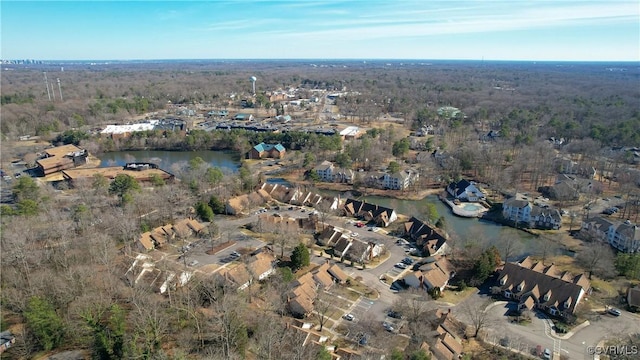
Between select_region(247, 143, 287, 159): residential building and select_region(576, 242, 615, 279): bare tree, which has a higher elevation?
select_region(247, 143, 287, 159): residential building

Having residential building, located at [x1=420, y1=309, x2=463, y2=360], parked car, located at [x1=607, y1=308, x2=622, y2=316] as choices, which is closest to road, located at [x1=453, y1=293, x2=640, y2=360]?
parked car, located at [x1=607, y1=308, x2=622, y2=316]

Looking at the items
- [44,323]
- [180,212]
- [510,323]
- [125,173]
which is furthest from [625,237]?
[125,173]

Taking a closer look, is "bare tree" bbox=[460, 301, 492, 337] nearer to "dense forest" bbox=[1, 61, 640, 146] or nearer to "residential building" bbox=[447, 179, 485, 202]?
"residential building" bbox=[447, 179, 485, 202]

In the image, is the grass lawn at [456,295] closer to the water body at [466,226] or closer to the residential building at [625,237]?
the water body at [466,226]

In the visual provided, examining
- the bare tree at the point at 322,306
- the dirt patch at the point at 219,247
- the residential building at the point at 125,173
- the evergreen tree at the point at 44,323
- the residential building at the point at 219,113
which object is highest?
the residential building at the point at 219,113

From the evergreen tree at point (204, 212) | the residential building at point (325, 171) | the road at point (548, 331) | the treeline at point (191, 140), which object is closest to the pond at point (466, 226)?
the residential building at point (325, 171)

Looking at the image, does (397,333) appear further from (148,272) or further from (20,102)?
Result: (20,102)
